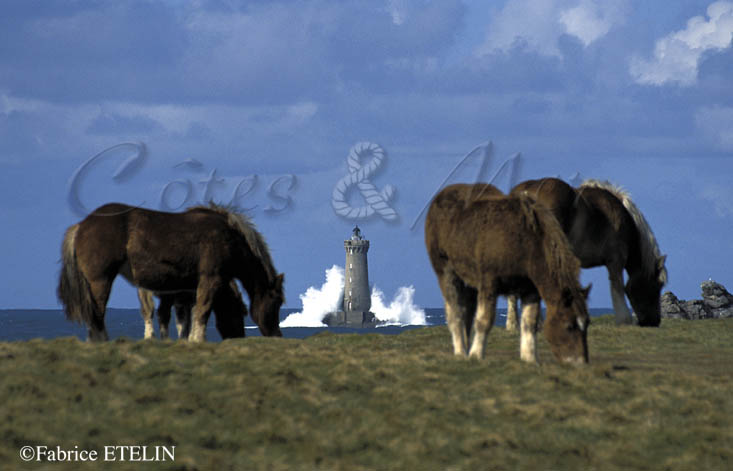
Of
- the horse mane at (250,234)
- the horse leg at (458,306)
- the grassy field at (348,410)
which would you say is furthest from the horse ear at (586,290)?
the horse mane at (250,234)

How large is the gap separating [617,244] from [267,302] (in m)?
11.1

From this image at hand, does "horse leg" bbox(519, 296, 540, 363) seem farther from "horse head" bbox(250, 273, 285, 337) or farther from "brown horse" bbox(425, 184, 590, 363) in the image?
"horse head" bbox(250, 273, 285, 337)

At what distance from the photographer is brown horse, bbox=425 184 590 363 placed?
15.4 metres

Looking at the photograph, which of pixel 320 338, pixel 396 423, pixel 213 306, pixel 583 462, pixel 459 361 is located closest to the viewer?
pixel 583 462

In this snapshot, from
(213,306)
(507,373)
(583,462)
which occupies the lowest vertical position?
(583,462)

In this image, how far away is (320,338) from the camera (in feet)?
85.4

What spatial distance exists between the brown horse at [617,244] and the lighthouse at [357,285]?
10437cm

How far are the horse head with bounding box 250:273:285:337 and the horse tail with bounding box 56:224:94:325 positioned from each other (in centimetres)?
374

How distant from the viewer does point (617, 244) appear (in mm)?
25422

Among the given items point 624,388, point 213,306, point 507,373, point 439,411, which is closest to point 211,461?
point 439,411

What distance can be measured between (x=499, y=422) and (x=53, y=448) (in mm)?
6295

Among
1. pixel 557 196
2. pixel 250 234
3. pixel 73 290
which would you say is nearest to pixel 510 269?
pixel 250 234

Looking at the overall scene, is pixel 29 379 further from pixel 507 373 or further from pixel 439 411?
pixel 507 373

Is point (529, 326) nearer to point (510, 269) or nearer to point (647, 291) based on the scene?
point (510, 269)
